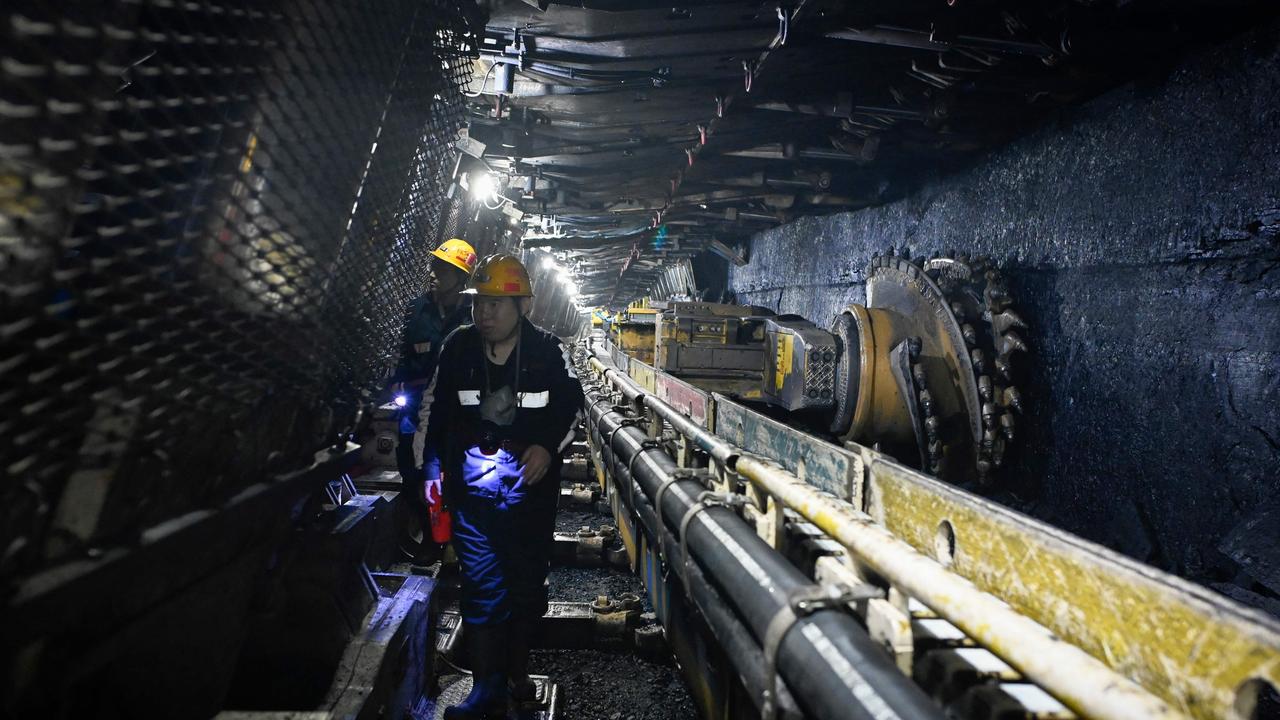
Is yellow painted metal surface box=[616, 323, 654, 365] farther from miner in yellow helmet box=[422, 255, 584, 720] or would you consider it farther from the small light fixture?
miner in yellow helmet box=[422, 255, 584, 720]

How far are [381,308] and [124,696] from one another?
153 centimetres

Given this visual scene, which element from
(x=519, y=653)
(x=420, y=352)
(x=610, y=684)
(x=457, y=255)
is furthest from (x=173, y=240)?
(x=457, y=255)

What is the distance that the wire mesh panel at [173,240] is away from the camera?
3.25 feet

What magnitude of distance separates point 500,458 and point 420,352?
176 centimetres

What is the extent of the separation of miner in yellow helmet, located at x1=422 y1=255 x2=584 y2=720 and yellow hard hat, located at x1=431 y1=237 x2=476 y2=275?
189 cm

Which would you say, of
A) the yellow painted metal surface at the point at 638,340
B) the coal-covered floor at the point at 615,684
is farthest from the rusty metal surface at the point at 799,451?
the yellow painted metal surface at the point at 638,340

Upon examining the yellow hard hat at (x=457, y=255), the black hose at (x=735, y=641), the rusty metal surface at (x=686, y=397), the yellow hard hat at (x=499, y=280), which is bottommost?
the black hose at (x=735, y=641)

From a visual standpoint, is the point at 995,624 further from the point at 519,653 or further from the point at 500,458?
the point at 519,653

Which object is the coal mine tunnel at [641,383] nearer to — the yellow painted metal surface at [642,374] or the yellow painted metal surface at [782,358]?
the yellow painted metal surface at [782,358]

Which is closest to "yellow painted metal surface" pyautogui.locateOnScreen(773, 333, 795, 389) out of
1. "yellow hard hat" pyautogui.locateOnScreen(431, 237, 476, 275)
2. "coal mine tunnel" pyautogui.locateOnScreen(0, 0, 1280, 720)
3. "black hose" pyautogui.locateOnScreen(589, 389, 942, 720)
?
"coal mine tunnel" pyautogui.locateOnScreen(0, 0, 1280, 720)

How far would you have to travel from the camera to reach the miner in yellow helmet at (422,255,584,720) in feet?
10.2

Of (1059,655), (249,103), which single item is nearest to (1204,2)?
(1059,655)

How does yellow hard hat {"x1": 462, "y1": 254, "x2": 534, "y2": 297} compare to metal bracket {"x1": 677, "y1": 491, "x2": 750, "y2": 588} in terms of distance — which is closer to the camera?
metal bracket {"x1": 677, "y1": 491, "x2": 750, "y2": 588}

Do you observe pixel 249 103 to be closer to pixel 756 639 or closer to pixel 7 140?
pixel 7 140
